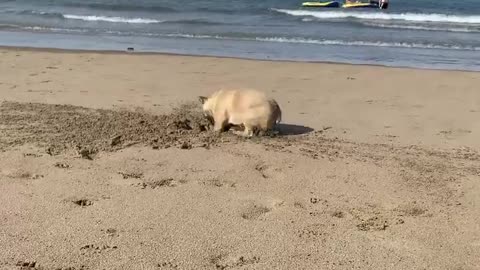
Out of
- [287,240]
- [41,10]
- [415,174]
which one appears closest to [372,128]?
[415,174]

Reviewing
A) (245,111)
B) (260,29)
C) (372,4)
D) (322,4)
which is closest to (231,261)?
(245,111)

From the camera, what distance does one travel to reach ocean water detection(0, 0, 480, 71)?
16.1 metres

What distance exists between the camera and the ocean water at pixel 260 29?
16.1 metres

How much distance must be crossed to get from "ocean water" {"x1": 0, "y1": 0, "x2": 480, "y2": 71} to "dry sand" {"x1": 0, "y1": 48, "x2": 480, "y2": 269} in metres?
6.82

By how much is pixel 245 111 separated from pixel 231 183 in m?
1.47

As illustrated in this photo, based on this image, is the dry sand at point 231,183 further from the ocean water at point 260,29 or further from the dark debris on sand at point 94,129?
the ocean water at point 260,29

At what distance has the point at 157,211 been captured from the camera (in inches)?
179

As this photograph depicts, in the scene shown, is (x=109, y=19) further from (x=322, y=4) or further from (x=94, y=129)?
(x=94, y=129)

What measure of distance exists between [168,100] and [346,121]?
240 centimetres

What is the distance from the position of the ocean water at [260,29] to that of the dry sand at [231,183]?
6825 mm

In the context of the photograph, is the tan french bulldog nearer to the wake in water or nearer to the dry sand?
the dry sand

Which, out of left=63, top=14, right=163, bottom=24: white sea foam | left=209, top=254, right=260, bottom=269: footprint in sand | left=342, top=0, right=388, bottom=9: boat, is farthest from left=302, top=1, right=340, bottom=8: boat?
left=209, top=254, right=260, bottom=269: footprint in sand

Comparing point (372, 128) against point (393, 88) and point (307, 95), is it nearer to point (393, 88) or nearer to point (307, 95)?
point (307, 95)

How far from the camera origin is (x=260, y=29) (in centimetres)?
2248
